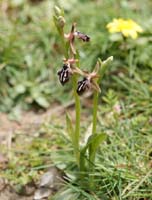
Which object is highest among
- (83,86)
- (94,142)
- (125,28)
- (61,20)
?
(125,28)

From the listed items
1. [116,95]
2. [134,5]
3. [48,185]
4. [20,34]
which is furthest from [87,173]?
[134,5]

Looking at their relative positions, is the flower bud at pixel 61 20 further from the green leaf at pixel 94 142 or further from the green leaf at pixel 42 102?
the green leaf at pixel 42 102

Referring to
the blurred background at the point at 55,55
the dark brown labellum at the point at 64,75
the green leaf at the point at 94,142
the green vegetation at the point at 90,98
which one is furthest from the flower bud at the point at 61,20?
the blurred background at the point at 55,55

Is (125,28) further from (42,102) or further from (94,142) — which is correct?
(94,142)

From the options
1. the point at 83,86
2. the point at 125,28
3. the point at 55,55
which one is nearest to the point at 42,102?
the point at 55,55

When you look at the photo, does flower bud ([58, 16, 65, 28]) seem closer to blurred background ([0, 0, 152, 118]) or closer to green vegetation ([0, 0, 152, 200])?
green vegetation ([0, 0, 152, 200])
